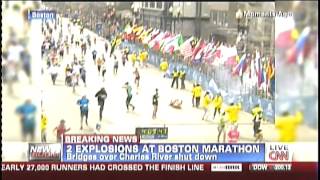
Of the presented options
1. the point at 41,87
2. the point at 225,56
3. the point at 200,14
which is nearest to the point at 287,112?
the point at 225,56

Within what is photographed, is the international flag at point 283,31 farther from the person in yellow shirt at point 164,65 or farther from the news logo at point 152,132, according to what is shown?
the news logo at point 152,132

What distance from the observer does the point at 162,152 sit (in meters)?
2.93

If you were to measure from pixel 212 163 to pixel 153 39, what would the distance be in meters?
0.60

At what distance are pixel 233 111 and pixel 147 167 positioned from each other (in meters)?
0.45

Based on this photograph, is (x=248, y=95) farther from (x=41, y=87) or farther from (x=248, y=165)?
(x=41, y=87)

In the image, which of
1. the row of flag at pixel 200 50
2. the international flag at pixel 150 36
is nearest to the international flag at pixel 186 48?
the row of flag at pixel 200 50

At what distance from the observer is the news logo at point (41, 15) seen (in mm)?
2879

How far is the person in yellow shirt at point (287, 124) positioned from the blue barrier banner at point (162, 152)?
0.35 ft

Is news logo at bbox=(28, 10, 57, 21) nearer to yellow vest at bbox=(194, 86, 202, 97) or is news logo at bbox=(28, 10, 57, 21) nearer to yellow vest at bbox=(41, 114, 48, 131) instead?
yellow vest at bbox=(41, 114, 48, 131)

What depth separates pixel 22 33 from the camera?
2.88 metres

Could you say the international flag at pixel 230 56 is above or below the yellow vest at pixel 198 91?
above

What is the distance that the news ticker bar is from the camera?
2926 mm

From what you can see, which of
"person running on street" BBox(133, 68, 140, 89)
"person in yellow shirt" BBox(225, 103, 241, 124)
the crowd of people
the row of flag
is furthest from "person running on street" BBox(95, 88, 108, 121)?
"person in yellow shirt" BBox(225, 103, 241, 124)

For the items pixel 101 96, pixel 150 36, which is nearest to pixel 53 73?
pixel 101 96
